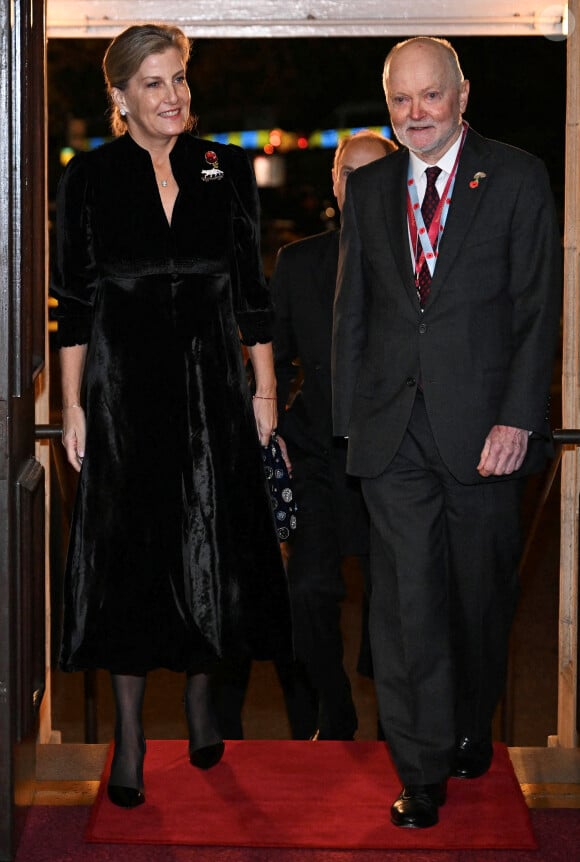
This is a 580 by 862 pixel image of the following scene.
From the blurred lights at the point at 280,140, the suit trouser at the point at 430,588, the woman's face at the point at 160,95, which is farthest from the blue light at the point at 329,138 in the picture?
the suit trouser at the point at 430,588

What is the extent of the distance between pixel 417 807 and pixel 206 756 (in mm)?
735

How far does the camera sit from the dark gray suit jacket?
380 cm

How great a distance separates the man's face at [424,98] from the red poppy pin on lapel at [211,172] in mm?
534

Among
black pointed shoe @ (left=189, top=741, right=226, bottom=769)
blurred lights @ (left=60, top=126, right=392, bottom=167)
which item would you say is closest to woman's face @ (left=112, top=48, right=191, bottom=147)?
black pointed shoe @ (left=189, top=741, right=226, bottom=769)

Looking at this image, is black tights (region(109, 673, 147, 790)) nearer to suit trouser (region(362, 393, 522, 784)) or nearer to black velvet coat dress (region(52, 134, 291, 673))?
black velvet coat dress (region(52, 134, 291, 673))

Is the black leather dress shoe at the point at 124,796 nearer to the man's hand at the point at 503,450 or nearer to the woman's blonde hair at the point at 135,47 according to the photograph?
the man's hand at the point at 503,450

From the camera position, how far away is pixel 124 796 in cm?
405

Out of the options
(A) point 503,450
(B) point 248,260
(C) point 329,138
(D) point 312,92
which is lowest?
(A) point 503,450

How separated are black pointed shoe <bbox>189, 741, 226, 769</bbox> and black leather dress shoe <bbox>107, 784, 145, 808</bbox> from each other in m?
0.29

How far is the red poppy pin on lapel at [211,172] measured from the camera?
4102mm

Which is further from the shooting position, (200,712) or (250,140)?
(250,140)

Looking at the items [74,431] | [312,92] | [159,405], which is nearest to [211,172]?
[159,405]

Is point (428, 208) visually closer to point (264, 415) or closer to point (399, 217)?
point (399, 217)

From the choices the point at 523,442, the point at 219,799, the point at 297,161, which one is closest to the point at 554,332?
the point at 523,442
